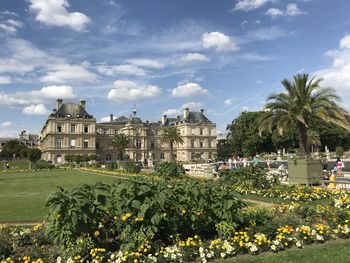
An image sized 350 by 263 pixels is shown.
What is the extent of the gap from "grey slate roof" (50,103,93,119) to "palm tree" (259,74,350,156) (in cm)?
6815

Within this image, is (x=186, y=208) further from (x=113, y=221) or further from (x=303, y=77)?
(x=303, y=77)

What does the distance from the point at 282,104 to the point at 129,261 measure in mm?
17202

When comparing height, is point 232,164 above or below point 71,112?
below

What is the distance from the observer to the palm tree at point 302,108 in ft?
63.6

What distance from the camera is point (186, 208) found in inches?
240

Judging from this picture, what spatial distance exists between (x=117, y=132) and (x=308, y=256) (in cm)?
8997

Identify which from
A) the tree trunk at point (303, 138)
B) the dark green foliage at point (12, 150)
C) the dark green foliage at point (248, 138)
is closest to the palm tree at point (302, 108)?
the tree trunk at point (303, 138)

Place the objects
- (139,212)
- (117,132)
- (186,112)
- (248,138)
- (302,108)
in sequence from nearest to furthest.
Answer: (139,212) < (302,108) < (248,138) < (117,132) < (186,112)

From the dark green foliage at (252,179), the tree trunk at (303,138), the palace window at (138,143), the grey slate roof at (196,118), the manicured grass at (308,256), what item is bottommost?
the manicured grass at (308,256)

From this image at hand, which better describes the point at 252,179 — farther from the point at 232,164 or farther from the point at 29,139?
the point at 29,139

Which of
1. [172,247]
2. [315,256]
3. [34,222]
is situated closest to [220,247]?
[172,247]

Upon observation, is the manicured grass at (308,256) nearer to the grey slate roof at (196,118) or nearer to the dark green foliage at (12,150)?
the grey slate roof at (196,118)

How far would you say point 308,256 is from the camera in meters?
5.74

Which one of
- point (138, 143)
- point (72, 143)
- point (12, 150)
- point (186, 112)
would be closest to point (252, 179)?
point (72, 143)
